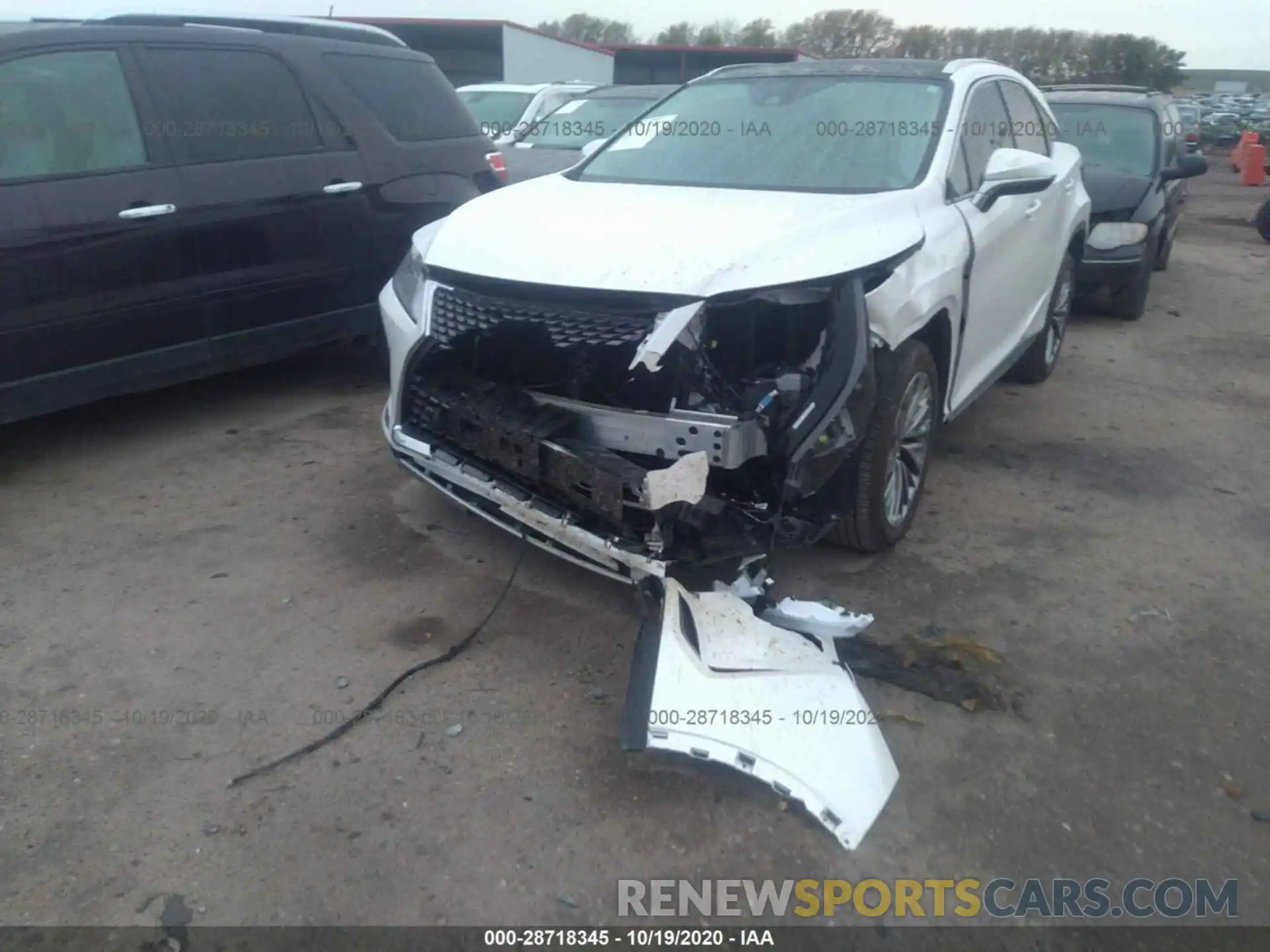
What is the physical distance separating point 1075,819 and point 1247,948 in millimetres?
447

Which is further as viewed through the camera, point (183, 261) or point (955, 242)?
point (183, 261)

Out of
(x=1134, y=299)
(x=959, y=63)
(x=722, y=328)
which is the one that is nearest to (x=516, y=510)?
(x=722, y=328)

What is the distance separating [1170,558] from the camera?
4.09 m

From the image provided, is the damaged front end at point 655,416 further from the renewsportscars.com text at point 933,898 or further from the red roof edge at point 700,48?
the red roof edge at point 700,48

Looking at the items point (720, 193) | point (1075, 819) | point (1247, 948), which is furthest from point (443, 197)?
point (1247, 948)

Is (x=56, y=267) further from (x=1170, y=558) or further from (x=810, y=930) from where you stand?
(x=1170, y=558)

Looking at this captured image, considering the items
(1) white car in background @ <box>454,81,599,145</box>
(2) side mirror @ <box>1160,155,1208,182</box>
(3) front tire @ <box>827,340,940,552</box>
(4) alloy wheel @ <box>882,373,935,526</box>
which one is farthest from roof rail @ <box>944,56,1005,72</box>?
(1) white car in background @ <box>454,81,599,145</box>

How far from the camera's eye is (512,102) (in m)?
12.8

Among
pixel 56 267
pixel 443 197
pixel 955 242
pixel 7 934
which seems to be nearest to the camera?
pixel 7 934

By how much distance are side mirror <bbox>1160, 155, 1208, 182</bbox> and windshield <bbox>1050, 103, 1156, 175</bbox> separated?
0.40 ft

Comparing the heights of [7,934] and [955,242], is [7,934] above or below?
below

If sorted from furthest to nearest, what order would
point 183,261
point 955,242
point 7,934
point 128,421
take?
point 128,421, point 183,261, point 955,242, point 7,934

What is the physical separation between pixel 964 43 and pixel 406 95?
51919 mm

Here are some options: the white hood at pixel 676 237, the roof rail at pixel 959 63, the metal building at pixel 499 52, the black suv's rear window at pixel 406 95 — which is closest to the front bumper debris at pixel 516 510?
the white hood at pixel 676 237
